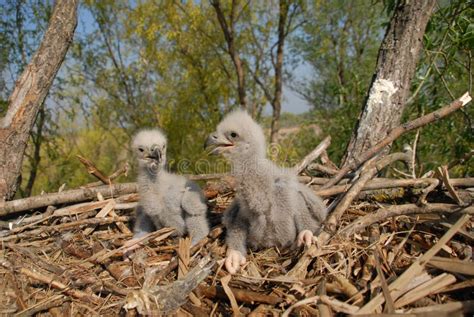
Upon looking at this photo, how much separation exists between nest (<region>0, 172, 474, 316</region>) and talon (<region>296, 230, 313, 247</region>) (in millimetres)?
49

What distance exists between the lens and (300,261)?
193cm

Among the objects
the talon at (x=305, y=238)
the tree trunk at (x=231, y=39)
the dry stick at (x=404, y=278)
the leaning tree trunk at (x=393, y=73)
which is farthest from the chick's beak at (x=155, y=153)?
the tree trunk at (x=231, y=39)

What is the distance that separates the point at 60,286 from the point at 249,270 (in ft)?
3.39

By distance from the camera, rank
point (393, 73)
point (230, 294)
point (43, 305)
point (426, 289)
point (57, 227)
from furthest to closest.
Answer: point (393, 73), point (57, 227), point (43, 305), point (230, 294), point (426, 289)

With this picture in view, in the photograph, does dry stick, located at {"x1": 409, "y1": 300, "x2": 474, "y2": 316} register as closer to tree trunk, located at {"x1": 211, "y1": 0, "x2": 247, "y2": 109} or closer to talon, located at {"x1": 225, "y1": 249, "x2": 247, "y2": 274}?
talon, located at {"x1": 225, "y1": 249, "x2": 247, "y2": 274}

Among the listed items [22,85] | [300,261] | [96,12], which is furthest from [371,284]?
[96,12]

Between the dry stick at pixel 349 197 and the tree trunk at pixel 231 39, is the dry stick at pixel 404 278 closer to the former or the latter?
the dry stick at pixel 349 197

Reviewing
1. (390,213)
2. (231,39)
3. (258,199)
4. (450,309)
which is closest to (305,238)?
(258,199)

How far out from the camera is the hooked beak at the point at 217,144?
7.33 ft

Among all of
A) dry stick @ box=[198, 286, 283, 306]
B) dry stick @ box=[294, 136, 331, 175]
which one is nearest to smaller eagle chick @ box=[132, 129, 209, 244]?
dry stick @ box=[198, 286, 283, 306]

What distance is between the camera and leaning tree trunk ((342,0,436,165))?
2.91 m

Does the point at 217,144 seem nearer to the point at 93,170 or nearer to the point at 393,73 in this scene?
the point at 93,170

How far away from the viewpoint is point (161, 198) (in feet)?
8.75

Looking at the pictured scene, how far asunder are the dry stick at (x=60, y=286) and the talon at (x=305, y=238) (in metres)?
1.12
